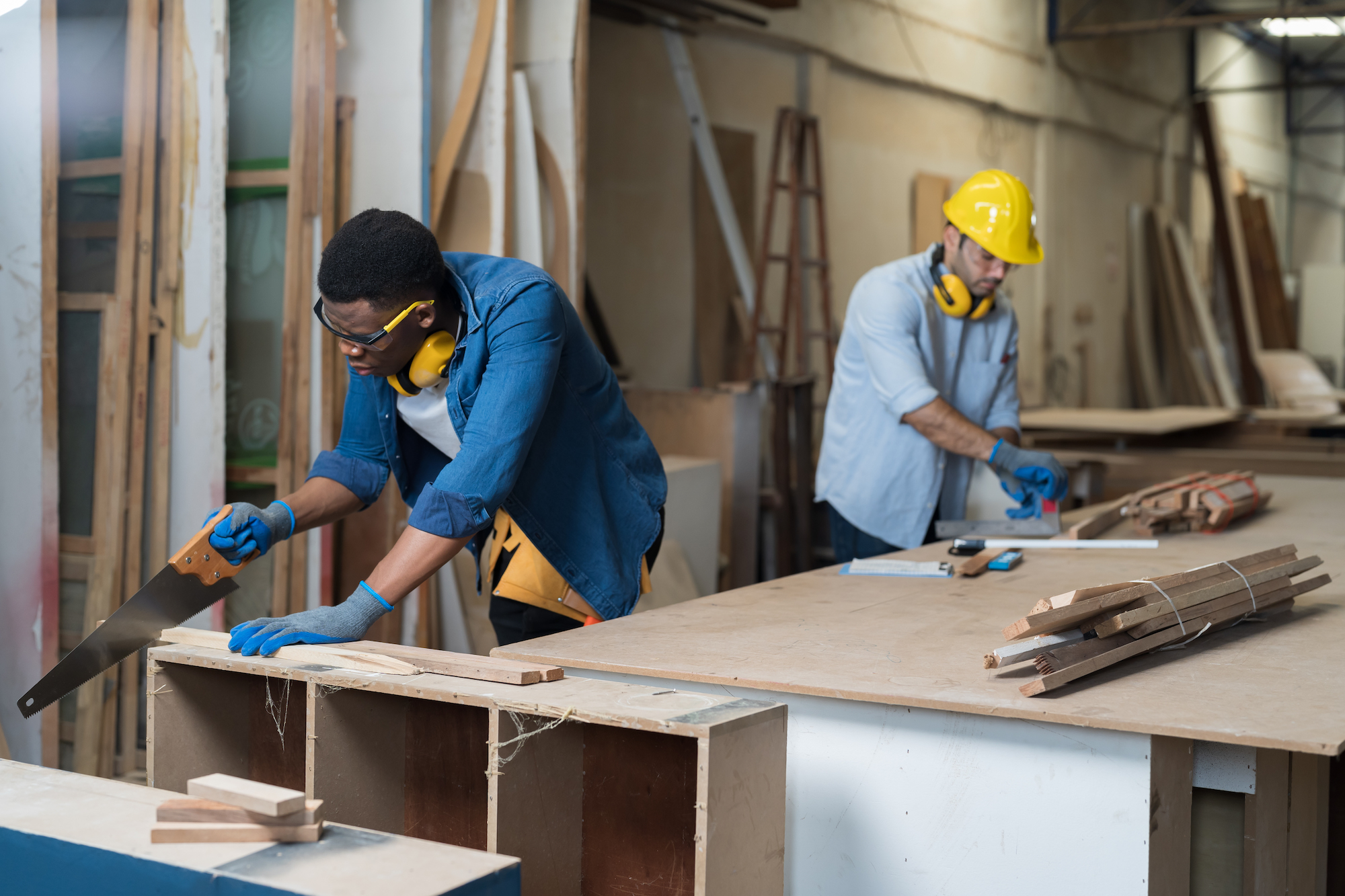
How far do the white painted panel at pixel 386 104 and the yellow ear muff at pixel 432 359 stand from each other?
5.89 feet

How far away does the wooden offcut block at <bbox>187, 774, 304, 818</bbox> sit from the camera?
1.29 meters

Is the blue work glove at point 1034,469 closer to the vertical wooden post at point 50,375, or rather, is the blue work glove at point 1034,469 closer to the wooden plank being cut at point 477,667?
the wooden plank being cut at point 477,667

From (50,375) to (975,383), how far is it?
8.15 feet

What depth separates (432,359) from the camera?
80.6 inches

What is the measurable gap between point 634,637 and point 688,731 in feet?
2.18

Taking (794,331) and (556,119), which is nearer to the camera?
(556,119)

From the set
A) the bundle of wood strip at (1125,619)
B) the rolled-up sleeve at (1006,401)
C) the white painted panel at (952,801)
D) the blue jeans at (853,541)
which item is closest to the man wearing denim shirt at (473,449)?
the white painted panel at (952,801)

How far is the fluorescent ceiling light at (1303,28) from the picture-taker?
13.2 metres

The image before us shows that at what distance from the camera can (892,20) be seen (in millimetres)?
8797

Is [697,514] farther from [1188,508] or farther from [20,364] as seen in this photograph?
[20,364]

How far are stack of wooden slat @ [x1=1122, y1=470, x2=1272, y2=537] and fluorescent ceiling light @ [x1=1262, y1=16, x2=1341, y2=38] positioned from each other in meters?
11.7

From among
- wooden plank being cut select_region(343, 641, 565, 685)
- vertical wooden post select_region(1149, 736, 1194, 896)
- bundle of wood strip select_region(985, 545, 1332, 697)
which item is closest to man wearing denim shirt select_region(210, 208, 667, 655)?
wooden plank being cut select_region(343, 641, 565, 685)

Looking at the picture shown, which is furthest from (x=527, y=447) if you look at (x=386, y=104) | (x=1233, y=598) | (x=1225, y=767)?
(x=386, y=104)

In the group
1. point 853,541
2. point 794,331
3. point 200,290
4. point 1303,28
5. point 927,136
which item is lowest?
point 853,541
